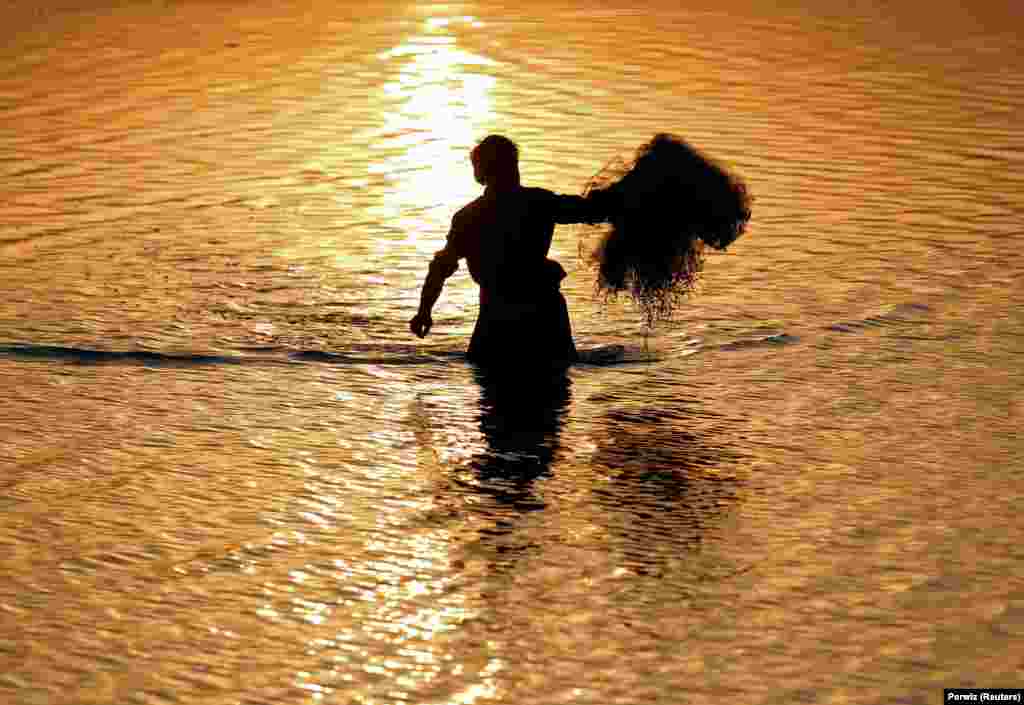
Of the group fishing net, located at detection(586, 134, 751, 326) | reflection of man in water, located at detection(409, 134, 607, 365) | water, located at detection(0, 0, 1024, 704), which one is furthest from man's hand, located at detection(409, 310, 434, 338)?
fishing net, located at detection(586, 134, 751, 326)

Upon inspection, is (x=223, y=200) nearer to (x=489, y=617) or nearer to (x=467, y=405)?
(x=467, y=405)

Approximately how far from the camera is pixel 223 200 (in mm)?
14242

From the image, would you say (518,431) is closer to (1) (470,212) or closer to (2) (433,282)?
(2) (433,282)

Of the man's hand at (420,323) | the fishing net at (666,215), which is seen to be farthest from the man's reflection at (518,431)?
the fishing net at (666,215)

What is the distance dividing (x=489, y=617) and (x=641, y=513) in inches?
49.6

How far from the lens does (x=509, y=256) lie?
964 centimetres

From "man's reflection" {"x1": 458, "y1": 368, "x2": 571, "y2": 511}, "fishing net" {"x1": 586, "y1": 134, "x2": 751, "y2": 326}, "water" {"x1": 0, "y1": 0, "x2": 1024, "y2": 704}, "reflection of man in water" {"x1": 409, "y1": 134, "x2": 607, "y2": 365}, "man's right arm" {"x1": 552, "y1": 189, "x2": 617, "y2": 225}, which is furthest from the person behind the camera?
"reflection of man in water" {"x1": 409, "y1": 134, "x2": 607, "y2": 365}

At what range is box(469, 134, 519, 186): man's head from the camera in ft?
31.3

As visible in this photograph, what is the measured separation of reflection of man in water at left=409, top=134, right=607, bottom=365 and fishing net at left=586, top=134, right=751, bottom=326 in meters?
0.17

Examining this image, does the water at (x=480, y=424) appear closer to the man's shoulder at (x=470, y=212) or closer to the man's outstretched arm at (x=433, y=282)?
the man's outstretched arm at (x=433, y=282)

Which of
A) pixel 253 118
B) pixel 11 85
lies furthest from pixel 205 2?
pixel 253 118

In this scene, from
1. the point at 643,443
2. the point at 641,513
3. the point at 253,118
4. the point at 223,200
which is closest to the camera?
the point at 641,513

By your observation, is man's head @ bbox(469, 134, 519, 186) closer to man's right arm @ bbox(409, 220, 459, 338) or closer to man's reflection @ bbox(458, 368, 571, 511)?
man's right arm @ bbox(409, 220, 459, 338)

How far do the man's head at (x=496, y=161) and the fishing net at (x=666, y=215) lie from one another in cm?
42
